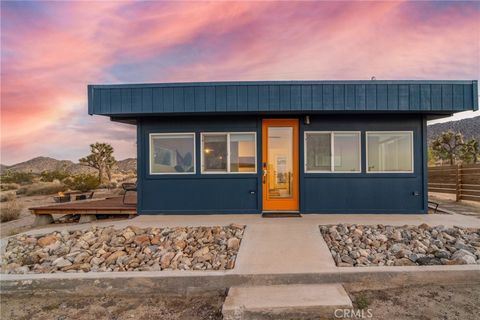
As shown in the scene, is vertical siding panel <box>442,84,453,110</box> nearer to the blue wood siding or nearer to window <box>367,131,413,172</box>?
the blue wood siding

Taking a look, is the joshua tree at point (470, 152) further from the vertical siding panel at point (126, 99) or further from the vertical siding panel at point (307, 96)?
the vertical siding panel at point (126, 99)

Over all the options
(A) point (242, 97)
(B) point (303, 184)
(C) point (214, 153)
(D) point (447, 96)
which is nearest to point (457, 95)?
(D) point (447, 96)

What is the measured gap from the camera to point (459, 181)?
957 centimetres

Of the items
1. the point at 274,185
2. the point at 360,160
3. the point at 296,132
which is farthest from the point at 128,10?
the point at 360,160

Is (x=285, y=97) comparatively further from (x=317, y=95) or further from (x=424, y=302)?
(x=424, y=302)

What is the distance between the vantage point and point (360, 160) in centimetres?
676

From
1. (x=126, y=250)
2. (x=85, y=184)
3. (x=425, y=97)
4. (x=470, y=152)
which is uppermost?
(x=425, y=97)

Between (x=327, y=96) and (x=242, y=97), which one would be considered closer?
(x=327, y=96)

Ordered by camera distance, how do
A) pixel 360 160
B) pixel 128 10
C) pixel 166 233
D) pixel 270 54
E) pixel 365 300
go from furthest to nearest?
pixel 270 54 < pixel 128 10 < pixel 360 160 < pixel 166 233 < pixel 365 300

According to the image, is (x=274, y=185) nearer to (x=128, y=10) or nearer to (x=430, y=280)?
(x=430, y=280)

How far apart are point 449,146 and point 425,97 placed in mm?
18660

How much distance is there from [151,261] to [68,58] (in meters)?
8.59

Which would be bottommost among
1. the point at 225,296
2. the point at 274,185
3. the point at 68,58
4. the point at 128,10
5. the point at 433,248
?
the point at 225,296

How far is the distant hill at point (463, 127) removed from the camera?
37.5 metres
